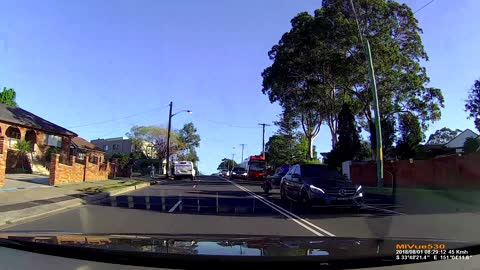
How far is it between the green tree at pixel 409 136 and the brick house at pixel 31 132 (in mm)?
29150

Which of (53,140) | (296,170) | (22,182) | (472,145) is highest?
(472,145)

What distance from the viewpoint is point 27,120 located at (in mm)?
38344

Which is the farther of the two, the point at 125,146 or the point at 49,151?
the point at 125,146

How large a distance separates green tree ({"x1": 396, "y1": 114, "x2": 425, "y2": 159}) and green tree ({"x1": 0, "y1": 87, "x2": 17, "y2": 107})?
153ft

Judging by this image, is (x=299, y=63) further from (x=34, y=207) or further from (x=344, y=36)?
(x=34, y=207)

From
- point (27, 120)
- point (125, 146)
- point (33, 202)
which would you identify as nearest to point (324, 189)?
point (33, 202)

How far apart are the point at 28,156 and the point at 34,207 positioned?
74.1ft

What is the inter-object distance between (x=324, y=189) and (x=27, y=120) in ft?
98.3

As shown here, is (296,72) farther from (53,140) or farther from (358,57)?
(53,140)

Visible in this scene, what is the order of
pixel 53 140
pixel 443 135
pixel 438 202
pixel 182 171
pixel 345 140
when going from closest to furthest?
pixel 438 202, pixel 53 140, pixel 345 140, pixel 182 171, pixel 443 135

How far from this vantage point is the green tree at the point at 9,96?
6166 centimetres

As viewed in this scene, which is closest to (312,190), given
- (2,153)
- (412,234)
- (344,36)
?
(412,234)

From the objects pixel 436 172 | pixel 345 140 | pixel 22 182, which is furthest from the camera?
pixel 345 140

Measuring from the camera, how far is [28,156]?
3578 cm
